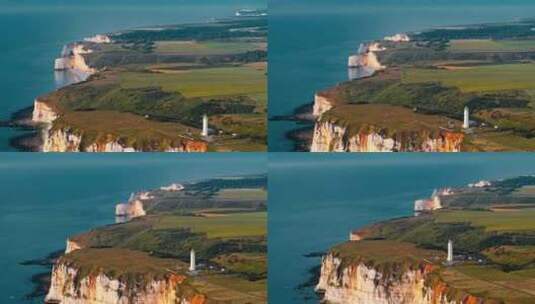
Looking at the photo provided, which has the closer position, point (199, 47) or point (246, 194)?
point (246, 194)

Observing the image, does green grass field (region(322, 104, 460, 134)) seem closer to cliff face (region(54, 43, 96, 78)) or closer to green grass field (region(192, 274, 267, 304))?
green grass field (region(192, 274, 267, 304))

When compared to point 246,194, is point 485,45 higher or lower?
higher

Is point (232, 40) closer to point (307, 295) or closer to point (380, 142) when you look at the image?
point (380, 142)

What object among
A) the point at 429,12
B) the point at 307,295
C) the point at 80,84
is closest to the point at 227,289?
the point at 307,295

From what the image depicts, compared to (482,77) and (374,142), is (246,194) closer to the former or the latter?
(374,142)

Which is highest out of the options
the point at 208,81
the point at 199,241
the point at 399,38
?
the point at 399,38

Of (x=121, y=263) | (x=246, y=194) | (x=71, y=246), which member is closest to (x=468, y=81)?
(x=246, y=194)
